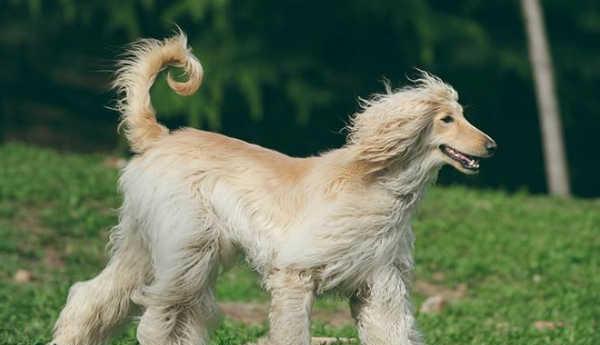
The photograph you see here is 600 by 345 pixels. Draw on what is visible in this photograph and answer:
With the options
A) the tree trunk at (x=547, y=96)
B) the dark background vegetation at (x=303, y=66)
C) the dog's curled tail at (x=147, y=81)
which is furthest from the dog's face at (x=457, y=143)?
the dark background vegetation at (x=303, y=66)

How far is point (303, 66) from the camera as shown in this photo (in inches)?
725

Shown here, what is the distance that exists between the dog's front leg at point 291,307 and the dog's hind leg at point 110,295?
963 millimetres

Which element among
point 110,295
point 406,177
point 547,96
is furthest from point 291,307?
point 547,96

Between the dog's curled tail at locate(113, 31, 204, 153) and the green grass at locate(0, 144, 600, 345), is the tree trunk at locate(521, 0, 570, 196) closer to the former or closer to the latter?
the green grass at locate(0, 144, 600, 345)

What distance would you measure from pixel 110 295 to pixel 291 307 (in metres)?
1.19

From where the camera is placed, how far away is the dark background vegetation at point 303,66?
703 inches

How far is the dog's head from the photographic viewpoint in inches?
233

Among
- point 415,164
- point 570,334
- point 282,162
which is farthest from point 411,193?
point 570,334

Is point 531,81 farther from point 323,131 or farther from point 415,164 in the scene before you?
point 415,164

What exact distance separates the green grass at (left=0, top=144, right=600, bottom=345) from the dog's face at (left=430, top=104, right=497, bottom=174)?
6.25 feet

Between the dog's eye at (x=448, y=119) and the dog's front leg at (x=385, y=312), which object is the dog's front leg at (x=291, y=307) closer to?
the dog's front leg at (x=385, y=312)

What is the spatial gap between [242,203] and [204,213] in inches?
8.1

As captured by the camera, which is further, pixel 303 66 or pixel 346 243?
pixel 303 66

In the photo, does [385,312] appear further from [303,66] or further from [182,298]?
[303,66]
